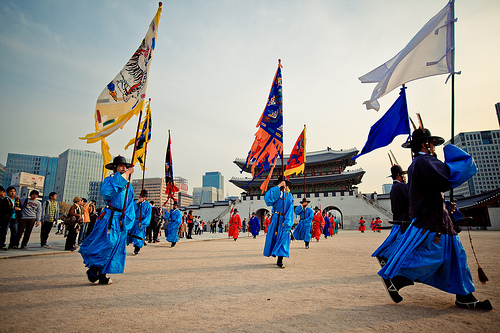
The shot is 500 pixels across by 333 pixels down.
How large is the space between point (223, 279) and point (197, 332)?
1861 mm

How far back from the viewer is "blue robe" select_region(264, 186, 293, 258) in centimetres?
472

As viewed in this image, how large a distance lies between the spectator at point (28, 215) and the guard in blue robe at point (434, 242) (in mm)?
8213

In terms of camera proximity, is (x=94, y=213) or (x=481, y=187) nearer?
(x=94, y=213)

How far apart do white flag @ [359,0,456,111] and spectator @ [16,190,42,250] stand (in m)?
8.61

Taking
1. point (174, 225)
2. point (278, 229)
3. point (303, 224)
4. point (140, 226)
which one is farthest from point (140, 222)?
point (303, 224)

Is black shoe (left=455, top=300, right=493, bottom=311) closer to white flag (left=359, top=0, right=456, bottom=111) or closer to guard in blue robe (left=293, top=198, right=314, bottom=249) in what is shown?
white flag (left=359, top=0, right=456, bottom=111)

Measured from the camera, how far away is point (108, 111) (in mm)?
4504

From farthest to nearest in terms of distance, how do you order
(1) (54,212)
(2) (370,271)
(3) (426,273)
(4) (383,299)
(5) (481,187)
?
1. (5) (481,187)
2. (1) (54,212)
3. (2) (370,271)
4. (4) (383,299)
5. (3) (426,273)

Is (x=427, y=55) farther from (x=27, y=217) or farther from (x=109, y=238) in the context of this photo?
(x=27, y=217)

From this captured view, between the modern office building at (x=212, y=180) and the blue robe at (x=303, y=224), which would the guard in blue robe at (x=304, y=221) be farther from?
the modern office building at (x=212, y=180)

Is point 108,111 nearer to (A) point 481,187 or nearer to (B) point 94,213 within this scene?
(B) point 94,213

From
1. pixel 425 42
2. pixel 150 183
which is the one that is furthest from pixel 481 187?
pixel 150 183

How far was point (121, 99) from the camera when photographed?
459cm

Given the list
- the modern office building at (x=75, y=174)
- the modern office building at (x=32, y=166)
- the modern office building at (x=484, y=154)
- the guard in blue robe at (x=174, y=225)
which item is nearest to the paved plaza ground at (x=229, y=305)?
the guard in blue robe at (x=174, y=225)
